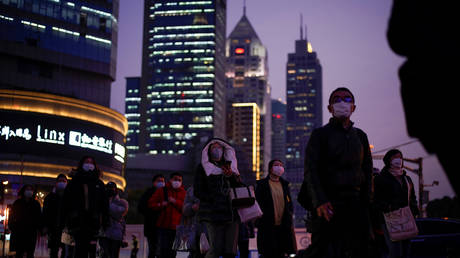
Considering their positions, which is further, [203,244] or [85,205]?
[203,244]

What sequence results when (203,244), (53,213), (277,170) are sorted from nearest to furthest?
(203,244) → (277,170) → (53,213)

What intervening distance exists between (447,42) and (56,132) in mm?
58904

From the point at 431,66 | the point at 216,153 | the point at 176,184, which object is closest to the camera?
the point at 431,66

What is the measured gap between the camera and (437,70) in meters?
2.35

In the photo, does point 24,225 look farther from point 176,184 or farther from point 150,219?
point 176,184

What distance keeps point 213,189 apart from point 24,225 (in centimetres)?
618

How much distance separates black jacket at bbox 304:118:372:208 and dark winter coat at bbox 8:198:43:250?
8.64m

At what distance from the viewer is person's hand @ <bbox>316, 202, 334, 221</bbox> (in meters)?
4.72

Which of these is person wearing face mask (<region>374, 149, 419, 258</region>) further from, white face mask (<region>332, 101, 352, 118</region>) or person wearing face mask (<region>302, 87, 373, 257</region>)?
white face mask (<region>332, 101, 352, 118</region>)

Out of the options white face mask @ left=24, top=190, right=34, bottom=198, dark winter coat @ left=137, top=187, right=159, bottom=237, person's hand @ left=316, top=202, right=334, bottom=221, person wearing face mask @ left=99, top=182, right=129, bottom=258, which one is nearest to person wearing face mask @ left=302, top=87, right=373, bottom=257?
person's hand @ left=316, top=202, right=334, bottom=221

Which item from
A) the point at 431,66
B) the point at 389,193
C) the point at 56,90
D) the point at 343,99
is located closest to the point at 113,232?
the point at 389,193

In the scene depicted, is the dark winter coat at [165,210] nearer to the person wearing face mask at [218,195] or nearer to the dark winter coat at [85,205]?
the dark winter coat at [85,205]

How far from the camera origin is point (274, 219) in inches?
394

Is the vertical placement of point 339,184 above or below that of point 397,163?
below
